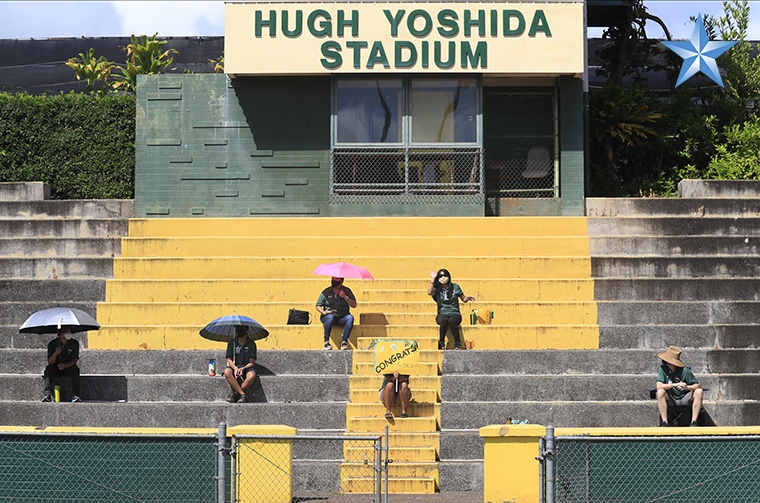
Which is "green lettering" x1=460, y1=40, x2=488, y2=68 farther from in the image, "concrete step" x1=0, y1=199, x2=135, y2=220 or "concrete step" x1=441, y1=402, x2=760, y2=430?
"concrete step" x1=441, y1=402, x2=760, y2=430

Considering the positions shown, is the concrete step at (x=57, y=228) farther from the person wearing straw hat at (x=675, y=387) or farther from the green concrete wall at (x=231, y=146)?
the person wearing straw hat at (x=675, y=387)

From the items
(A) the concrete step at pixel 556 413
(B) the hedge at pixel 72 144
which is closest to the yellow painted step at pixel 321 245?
(B) the hedge at pixel 72 144

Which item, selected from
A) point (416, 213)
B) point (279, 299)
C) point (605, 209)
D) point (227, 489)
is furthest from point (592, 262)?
point (227, 489)

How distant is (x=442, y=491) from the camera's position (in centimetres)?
1592

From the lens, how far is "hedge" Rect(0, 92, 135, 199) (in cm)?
2425

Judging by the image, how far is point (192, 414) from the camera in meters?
16.9

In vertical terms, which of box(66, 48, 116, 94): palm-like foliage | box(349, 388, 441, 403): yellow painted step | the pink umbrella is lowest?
box(349, 388, 441, 403): yellow painted step

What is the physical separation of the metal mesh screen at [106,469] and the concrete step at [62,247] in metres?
9.16

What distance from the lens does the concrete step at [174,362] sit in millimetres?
18000

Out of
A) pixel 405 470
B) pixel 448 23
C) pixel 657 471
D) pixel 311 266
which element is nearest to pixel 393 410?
pixel 405 470

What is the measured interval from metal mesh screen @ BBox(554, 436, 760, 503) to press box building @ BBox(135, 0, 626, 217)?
1038 cm

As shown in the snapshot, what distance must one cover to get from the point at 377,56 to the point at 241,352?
7.48 meters

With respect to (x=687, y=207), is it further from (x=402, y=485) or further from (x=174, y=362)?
(x=174, y=362)

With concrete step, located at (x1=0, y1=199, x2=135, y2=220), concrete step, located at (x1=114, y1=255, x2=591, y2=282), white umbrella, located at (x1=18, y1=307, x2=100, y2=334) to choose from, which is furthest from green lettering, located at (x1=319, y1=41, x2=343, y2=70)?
white umbrella, located at (x1=18, y1=307, x2=100, y2=334)
